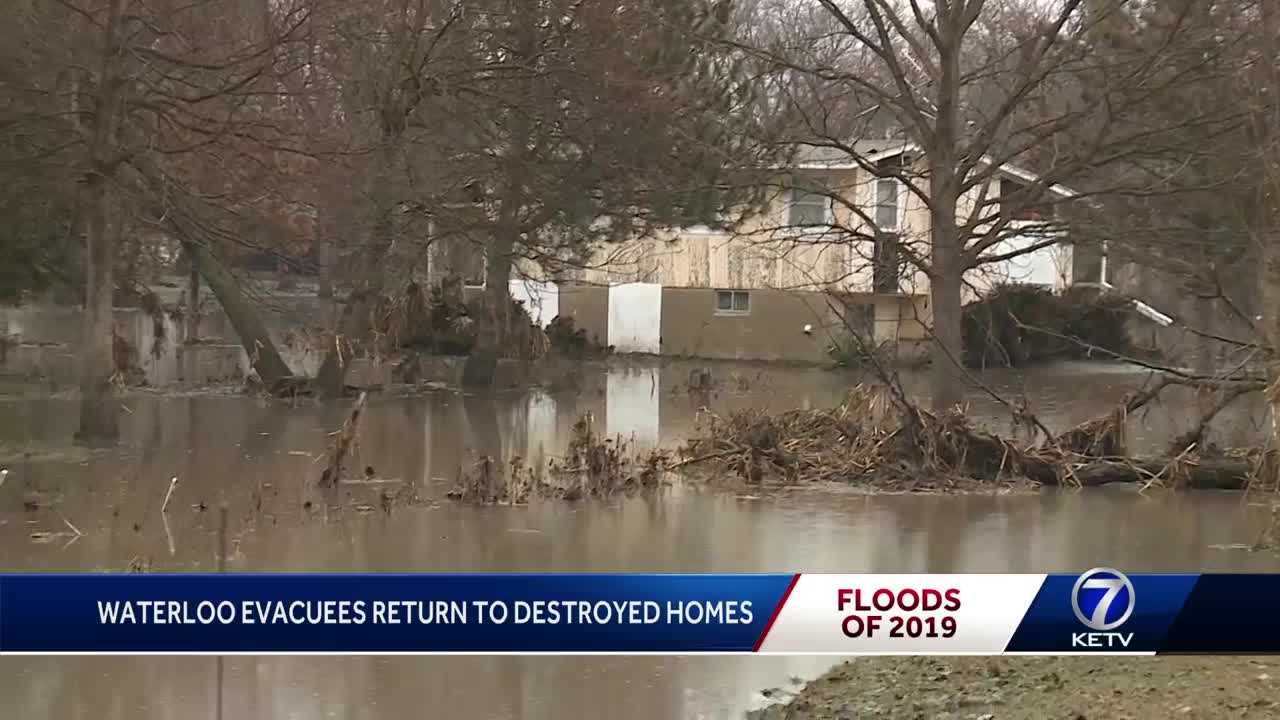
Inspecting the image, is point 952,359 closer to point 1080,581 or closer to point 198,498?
point 198,498

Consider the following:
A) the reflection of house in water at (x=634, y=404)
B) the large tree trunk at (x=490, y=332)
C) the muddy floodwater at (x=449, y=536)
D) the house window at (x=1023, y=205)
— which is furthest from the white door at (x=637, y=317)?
the house window at (x=1023, y=205)

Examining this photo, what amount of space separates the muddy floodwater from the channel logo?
6.89 feet

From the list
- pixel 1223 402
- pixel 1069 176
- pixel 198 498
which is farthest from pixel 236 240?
pixel 1223 402

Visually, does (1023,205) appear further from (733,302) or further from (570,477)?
(733,302)

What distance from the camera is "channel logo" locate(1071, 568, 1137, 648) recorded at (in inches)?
252

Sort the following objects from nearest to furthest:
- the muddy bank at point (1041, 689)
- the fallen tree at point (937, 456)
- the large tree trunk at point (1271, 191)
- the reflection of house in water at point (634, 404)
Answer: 1. the muddy bank at point (1041, 689)
2. the large tree trunk at point (1271, 191)
3. the fallen tree at point (937, 456)
4. the reflection of house in water at point (634, 404)

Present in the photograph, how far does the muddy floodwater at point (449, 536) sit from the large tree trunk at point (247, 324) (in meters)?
3.90

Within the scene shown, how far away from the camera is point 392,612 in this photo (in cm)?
632

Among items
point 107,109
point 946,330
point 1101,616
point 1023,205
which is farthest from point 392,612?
point 946,330

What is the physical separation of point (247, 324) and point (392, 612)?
23099mm

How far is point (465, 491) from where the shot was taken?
1563 cm

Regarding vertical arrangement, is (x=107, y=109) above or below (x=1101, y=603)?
above

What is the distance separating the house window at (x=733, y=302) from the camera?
138 feet

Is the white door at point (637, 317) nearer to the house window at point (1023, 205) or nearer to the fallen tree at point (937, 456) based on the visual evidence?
the house window at point (1023, 205)
